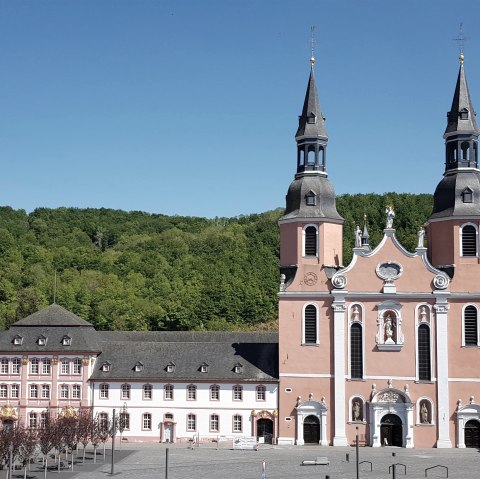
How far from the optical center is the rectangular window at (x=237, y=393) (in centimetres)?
6975

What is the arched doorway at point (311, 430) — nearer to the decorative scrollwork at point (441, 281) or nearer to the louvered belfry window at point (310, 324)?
the louvered belfry window at point (310, 324)

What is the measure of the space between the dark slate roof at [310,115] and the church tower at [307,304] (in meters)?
0.18

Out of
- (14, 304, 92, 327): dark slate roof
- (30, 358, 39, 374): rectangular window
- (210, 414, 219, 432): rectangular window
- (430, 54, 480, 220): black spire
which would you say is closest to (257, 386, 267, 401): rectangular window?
(210, 414, 219, 432): rectangular window

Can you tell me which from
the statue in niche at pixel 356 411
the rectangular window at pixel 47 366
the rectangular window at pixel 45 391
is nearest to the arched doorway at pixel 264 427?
the statue in niche at pixel 356 411

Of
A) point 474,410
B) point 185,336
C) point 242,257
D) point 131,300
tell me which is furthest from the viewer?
point 242,257

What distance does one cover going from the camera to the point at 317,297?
68.6 meters

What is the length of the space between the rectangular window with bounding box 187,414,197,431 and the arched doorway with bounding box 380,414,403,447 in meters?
14.0

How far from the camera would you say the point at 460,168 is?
6881 centimetres

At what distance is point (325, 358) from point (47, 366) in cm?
2210

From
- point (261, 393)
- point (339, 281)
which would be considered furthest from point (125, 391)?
point (339, 281)

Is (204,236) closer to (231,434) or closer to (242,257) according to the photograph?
(242,257)

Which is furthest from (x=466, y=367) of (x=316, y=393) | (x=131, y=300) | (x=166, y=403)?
(x=131, y=300)

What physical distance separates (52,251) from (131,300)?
28724 millimetres

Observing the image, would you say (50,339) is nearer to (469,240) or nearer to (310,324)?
(310,324)
